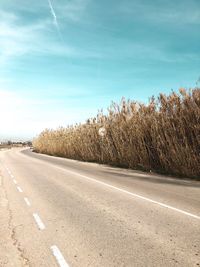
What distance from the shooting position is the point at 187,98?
52.8 feet

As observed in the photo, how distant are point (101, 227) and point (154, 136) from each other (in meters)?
11.7

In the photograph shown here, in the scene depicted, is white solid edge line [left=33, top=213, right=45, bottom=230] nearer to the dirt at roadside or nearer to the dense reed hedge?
the dirt at roadside

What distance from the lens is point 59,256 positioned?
17.6 feet

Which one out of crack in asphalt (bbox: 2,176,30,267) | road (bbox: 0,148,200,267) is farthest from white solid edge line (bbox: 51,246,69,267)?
crack in asphalt (bbox: 2,176,30,267)

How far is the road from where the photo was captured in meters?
5.29

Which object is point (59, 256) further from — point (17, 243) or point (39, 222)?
point (39, 222)

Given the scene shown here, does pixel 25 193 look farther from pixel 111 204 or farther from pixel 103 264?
pixel 103 264

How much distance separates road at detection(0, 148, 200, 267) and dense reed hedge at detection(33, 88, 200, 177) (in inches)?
170

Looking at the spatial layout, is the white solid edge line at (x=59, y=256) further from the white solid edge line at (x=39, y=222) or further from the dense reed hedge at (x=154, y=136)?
the dense reed hedge at (x=154, y=136)

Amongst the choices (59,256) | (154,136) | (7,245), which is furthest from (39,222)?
(154,136)

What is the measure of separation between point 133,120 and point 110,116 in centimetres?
402

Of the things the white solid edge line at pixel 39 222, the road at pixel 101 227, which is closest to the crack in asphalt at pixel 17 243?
the road at pixel 101 227

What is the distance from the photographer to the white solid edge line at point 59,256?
5.02 metres

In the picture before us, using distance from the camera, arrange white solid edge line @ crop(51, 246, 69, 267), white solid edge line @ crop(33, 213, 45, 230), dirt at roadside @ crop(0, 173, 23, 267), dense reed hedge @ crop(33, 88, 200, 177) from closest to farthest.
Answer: white solid edge line @ crop(51, 246, 69, 267)
dirt at roadside @ crop(0, 173, 23, 267)
white solid edge line @ crop(33, 213, 45, 230)
dense reed hedge @ crop(33, 88, 200, 177)
